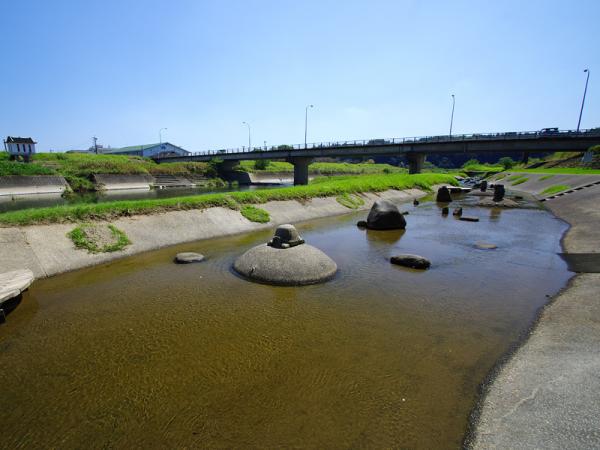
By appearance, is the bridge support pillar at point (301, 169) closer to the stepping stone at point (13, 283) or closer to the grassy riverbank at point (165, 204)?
the grassy riverbank at point (165, 204)

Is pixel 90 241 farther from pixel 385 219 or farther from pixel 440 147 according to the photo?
pixel 440 147

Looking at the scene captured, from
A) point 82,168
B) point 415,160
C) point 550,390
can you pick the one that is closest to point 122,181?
point 82,168

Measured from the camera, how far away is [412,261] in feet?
56.3

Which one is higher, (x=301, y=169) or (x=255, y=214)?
(x=301, y=169)

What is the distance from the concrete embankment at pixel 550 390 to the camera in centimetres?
580

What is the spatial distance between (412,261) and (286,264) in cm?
728

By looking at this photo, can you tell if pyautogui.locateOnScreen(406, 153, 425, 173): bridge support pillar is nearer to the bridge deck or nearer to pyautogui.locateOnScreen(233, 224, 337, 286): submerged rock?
the bridge deck

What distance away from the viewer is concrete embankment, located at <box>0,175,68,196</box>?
52281 mm

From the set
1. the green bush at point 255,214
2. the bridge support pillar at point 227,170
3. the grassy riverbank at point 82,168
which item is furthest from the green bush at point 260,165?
the green bush at point 255,214

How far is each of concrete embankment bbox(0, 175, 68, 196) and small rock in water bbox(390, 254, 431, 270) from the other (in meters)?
64.6

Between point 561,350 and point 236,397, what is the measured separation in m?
8.89

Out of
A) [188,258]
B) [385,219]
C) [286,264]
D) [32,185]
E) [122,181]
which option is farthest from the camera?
[122,181]

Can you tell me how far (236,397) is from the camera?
7312 millimetres

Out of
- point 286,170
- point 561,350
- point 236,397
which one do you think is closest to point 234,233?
point 236,397
